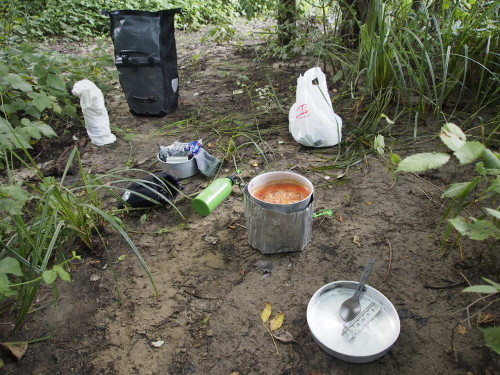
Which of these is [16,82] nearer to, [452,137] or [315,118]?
[315,118]

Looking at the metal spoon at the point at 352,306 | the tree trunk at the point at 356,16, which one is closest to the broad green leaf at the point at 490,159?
the metal spoon at the point at 352,306

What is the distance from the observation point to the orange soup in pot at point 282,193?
1.64m

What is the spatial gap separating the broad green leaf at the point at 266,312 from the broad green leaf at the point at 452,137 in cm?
91

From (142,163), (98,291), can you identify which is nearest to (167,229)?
(98,291)

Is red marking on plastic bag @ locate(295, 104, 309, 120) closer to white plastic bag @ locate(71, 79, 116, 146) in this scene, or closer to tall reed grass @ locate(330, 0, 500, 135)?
tall reed grass @ locate(330, 0, 500, 135)

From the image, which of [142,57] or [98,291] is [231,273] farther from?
[142,57]

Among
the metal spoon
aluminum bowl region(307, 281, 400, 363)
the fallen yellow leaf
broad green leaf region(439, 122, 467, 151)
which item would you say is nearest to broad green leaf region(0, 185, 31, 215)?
the fallen yellow leaf

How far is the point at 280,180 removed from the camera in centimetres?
171

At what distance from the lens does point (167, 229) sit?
6.11 feet

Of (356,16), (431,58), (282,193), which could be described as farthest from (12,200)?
(356,16)

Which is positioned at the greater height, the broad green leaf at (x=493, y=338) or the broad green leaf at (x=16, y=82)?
the broad green leaf at (x=16, y=82)

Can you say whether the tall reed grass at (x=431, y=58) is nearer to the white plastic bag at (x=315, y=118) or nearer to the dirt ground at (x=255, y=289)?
the white plastic bag at (x=315, y=118)

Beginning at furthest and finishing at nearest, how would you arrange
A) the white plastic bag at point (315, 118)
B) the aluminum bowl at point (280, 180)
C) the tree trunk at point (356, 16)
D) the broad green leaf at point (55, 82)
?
the tree trunk at point (356, 16) → the broad green leaf at point (55, 82) → the white plastic bag at point (315, 118) → the aluminum bowl at point (280, 180)

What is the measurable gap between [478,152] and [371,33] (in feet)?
5.96
